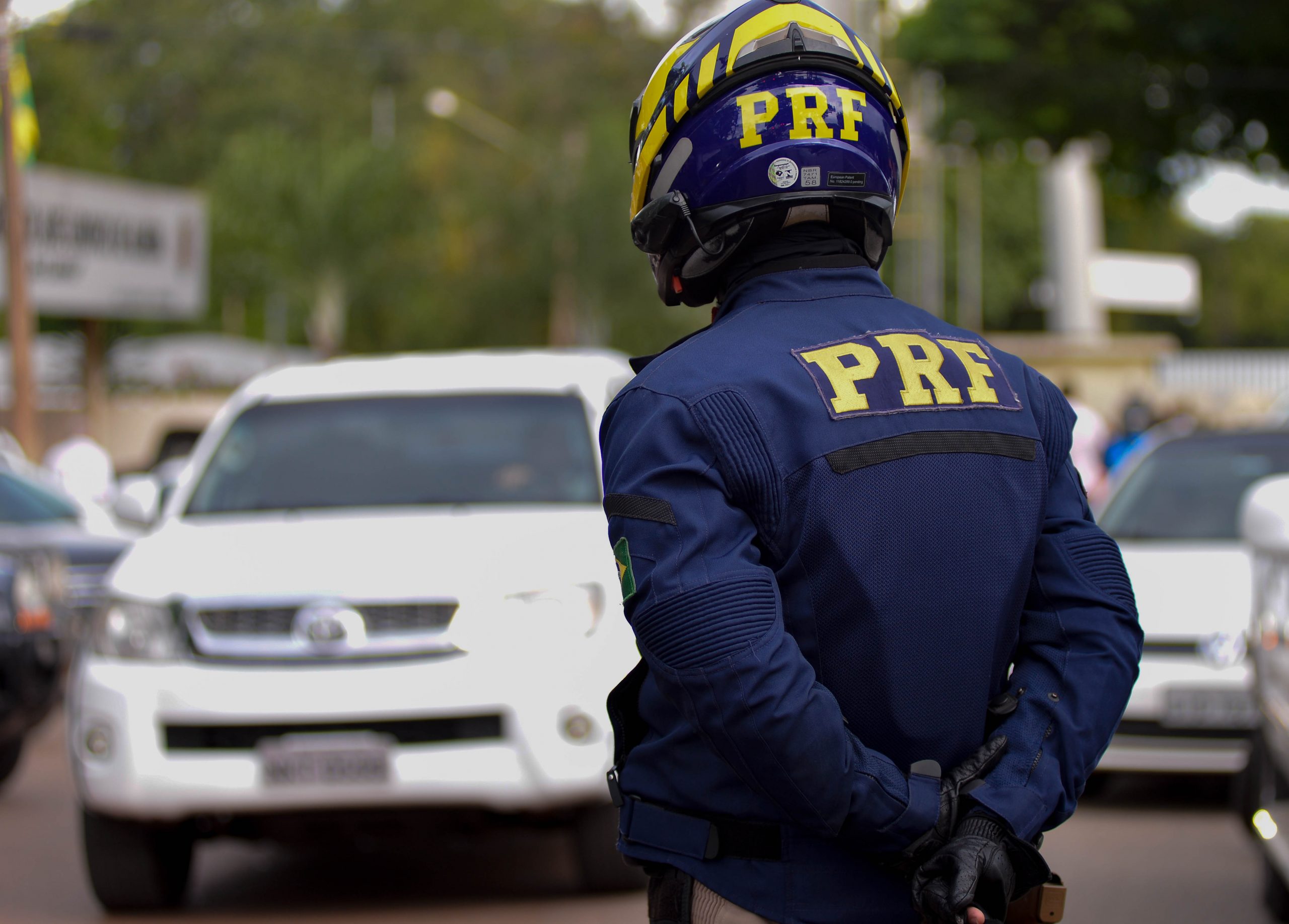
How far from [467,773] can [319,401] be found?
201 cm

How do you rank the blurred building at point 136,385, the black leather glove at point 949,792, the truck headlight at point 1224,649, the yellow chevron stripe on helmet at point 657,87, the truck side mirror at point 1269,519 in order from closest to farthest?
1. the black leather glove at point 949,792
2. the yellow chevron stripe on helmet at point 657,87
3. the truck side mirror at point 1269,519
4. the truck headlight at point 1224,649
5. the blurred building at point 136,385

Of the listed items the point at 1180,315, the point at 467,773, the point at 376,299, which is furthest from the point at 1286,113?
the point at 1180,315

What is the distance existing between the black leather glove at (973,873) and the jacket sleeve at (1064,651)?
5 cm

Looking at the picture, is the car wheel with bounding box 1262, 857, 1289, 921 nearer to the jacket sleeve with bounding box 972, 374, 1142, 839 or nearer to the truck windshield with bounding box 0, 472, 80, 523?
the jacket sleeve with bounding box 972, 374, 1142, 839

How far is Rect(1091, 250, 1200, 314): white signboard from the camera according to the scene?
52.9 metres

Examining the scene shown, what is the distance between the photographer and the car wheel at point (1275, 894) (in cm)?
544

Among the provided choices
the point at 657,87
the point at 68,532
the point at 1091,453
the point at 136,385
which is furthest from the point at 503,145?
the point at 657,87

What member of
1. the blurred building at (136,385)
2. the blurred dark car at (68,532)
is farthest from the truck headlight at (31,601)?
the blurred building at (136,385)

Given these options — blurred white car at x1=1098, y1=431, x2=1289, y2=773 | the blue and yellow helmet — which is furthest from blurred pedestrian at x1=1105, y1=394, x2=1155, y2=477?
the blue and yellow helmet

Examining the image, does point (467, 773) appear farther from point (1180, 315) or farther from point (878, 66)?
point (1180, 315)

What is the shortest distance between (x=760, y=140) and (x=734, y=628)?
25.5 inches

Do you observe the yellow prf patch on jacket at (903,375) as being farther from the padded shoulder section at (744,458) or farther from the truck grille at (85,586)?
the truck grille at (85,586)

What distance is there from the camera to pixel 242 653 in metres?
5.59

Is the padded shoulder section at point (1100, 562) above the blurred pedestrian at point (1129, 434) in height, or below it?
below
